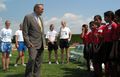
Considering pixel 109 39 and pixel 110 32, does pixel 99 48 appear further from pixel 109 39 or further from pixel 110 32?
pixel 110 32

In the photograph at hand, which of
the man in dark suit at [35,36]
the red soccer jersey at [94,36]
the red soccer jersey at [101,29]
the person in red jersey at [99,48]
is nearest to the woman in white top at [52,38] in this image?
the red soccer jersey at [94,36]

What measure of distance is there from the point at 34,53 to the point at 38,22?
3.05ft

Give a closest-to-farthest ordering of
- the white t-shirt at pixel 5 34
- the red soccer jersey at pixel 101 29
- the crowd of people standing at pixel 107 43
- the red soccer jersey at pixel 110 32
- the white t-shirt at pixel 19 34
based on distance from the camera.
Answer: the crowd of people standing at pixel 107 43
the red soccer jersey at pixel 110 32
the red soccer jersey at pixel 101 29
the white t-shirt at pixel 5 34
the white t-shirt at pixel 19 34

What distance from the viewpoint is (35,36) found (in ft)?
34.5

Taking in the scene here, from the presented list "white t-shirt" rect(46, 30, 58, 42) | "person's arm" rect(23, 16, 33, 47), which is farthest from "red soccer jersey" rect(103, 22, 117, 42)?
"white t-shirt" rect(46, 30, 58, 42)

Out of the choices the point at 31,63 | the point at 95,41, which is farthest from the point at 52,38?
the point at 31,63

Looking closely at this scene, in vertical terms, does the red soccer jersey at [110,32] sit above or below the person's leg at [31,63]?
above

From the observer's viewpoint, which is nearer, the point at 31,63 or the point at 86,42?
the point at 31,63

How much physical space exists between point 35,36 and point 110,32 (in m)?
2.25

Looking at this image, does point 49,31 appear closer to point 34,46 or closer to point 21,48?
point 21,48

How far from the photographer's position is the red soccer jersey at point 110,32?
916cm

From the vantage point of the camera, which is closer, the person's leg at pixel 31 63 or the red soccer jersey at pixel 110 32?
the red soccer jersey at pixel 110 32

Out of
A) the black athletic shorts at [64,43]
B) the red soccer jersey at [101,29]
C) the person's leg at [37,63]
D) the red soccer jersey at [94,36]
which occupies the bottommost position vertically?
the person's leg at [37,63]

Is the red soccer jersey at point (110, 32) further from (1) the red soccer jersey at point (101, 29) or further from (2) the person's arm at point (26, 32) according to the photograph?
(2) the person's arm at point (26, 32)
